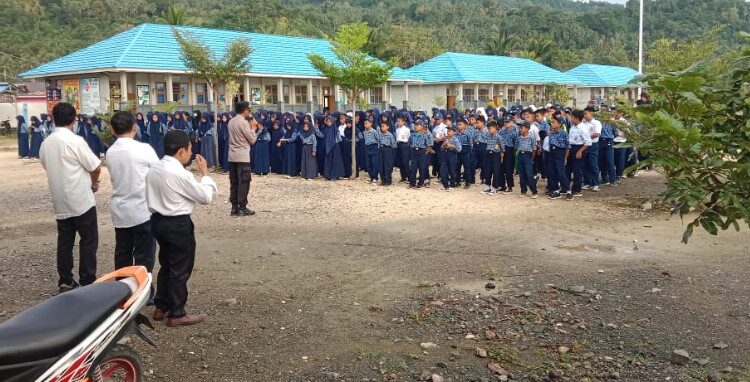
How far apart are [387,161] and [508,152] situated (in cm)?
270

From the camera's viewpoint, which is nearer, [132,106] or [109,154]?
[109,154]

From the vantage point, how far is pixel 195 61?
15.9 meters

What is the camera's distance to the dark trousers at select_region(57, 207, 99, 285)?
5.84 meters

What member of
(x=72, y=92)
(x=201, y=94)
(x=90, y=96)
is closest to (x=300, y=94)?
(x=201, y=94)

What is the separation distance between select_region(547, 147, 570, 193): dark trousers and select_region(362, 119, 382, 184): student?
12.7ft

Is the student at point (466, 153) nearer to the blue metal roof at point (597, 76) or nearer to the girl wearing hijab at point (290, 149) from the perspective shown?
the girl wearing hijab at point (290, 149)

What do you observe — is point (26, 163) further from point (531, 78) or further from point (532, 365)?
point (531, 78)

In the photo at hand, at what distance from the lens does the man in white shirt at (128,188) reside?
547 centimetres

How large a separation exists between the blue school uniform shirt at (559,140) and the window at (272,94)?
19267 millimetres

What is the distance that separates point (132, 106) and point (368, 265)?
582 inches

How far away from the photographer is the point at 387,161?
1385 centimetres

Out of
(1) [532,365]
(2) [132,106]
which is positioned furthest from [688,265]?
(2) [132,106]

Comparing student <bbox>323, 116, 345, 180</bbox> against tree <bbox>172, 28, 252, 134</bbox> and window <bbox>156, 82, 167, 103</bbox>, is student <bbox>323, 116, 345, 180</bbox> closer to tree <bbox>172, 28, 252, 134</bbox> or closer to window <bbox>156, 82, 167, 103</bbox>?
tree <bbox>172, 28, 252, 134</bbox>

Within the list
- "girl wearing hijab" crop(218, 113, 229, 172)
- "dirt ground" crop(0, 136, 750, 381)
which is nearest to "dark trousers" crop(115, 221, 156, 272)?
"dirt ground" crop(0, 136, 750, 381)
